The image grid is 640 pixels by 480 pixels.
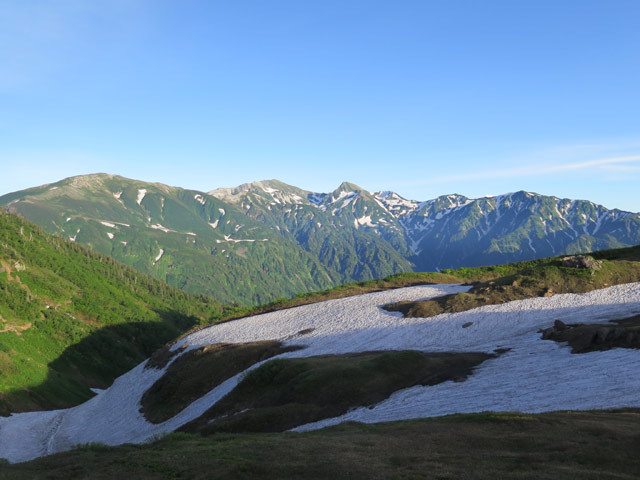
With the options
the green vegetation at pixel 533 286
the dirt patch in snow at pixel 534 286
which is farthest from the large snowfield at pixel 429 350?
the green vegetation at pixel 533 286

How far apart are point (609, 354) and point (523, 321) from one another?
55.6ft

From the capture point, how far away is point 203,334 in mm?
78125

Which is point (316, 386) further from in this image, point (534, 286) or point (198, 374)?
point (534, 286)

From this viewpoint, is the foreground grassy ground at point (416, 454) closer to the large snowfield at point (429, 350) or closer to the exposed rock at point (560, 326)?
the large snowfield at point (429, 350)

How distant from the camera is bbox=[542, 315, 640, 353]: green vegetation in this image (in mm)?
36531

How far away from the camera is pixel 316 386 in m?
40.5

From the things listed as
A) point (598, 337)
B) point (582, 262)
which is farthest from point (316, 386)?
point (582, 262)

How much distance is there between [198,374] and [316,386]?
2533cm

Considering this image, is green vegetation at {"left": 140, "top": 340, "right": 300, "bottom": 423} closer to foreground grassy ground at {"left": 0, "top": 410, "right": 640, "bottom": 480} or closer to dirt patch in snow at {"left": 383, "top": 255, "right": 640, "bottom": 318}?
dirt patch in snow at {"left": 383, "top": 255, "right": 640, "bottom": 318}

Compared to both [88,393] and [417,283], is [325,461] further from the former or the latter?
[88,393]

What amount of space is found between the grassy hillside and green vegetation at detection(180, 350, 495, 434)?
2477 inches

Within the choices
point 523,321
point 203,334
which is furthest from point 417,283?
point 203,334

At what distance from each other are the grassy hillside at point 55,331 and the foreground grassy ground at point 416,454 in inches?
3050

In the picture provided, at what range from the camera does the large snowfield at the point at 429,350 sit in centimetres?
3097
